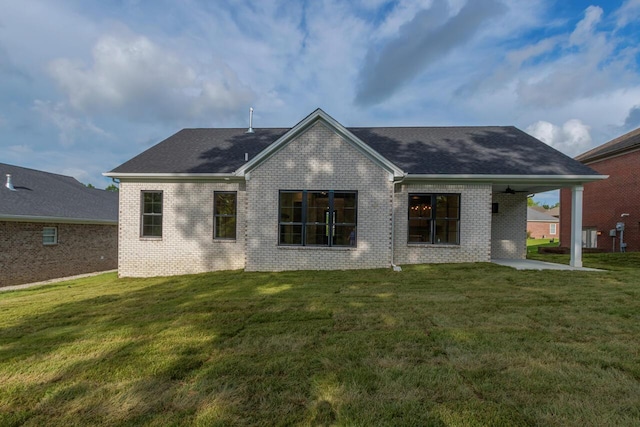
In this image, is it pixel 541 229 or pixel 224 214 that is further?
pixel 541 229

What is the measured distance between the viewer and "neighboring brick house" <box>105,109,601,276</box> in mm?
10250

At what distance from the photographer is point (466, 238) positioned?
427 inches

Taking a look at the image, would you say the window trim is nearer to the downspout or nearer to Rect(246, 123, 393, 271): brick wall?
Rect(246, 123, 393, 271): brick wall

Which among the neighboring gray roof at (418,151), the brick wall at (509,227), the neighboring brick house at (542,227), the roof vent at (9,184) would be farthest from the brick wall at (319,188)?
the neighboring brick house at (542,227)

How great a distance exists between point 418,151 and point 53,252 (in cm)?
1833

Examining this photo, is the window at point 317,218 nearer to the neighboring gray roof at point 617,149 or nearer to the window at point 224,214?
the window at point 224,214

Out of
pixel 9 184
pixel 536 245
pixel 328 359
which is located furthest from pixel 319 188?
pixel 536 245

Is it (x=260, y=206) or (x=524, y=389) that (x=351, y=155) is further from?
(x=524, y=389)

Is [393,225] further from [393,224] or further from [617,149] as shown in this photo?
[617,149]

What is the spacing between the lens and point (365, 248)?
33.5 feet

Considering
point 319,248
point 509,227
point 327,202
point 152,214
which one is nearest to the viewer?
point 319,248

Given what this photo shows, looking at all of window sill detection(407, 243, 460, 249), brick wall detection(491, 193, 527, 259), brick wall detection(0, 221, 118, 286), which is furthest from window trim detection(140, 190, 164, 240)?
brick wall detection(491, 193, 527, 259)

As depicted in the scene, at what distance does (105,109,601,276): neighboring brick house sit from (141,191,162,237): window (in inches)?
1.5

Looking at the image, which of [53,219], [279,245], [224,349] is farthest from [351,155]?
[53,219]
